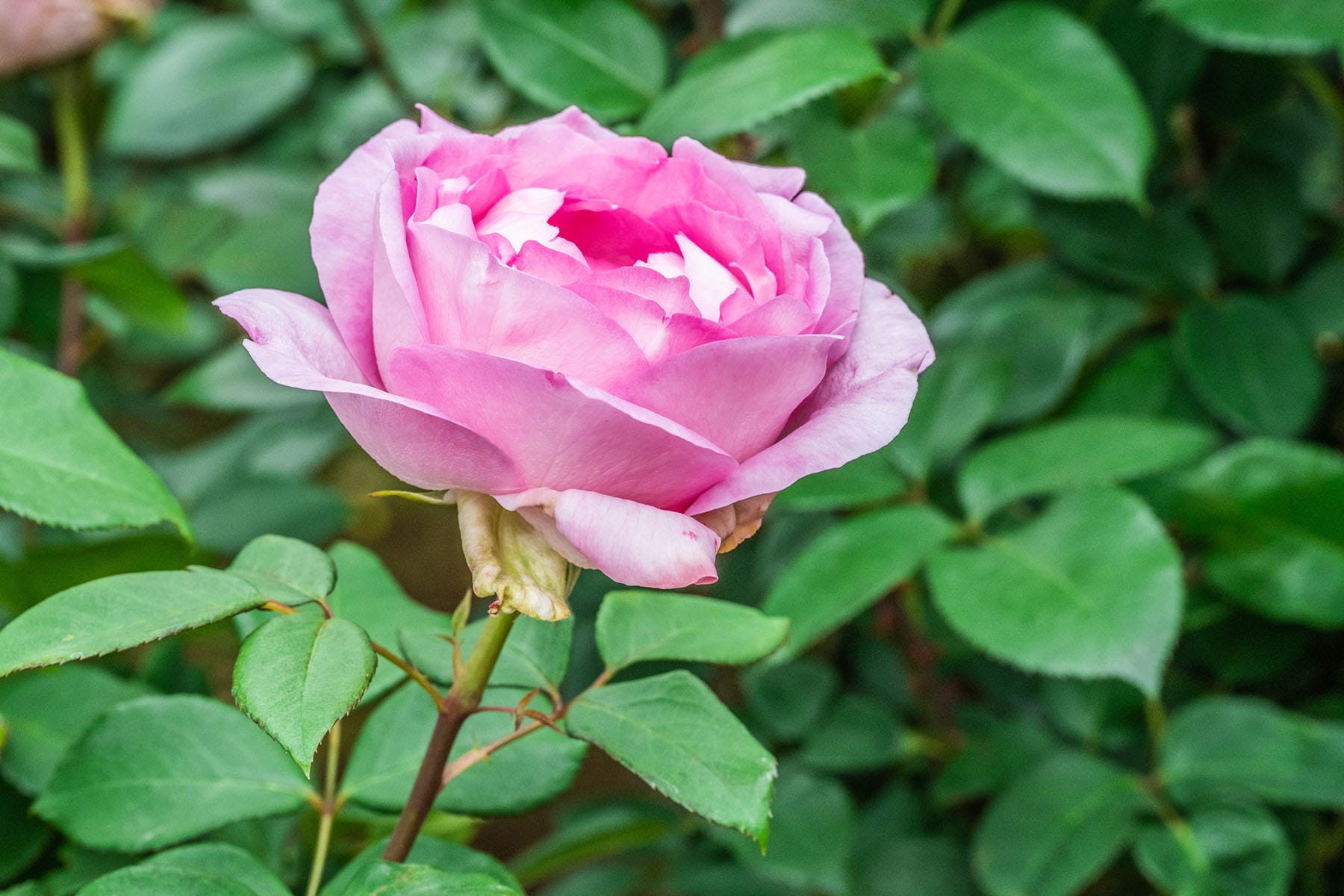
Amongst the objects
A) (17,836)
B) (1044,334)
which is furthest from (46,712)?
(1044,334)

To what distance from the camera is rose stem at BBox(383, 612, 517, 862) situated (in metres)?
0.32

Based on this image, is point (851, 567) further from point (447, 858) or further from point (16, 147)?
point (16, 147)

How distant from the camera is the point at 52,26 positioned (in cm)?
78

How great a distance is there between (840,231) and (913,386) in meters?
0.07

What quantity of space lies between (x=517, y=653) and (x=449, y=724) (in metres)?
0.05

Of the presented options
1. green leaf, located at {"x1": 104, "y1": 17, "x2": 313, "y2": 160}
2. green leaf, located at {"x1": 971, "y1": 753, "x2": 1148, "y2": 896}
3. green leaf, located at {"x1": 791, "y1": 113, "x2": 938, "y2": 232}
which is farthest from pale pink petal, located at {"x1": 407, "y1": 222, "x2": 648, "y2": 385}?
green leaf, located at {"x1": 104, "y1": 17, "x2": 313, "y2": 160}

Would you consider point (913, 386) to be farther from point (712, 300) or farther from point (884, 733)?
point (884, 733)

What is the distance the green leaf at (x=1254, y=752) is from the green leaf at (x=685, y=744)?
0.53 metres

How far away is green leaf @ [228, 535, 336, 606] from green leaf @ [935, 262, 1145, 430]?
510 mm

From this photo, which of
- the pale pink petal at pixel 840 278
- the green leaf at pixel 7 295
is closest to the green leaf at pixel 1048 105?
the pale pink petal at pixel 840 278

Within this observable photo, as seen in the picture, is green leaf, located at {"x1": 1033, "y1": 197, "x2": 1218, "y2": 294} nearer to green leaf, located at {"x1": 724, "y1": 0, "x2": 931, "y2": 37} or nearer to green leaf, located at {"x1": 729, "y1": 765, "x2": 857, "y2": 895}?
green leaf, located at {"x1": 724, "y1": 0, "x2": 931, "y2": 37}

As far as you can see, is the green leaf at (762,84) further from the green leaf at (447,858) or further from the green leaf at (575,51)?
the green leaf at (447,858)

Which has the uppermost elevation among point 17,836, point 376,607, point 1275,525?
point 376,607

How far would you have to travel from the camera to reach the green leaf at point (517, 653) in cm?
37
